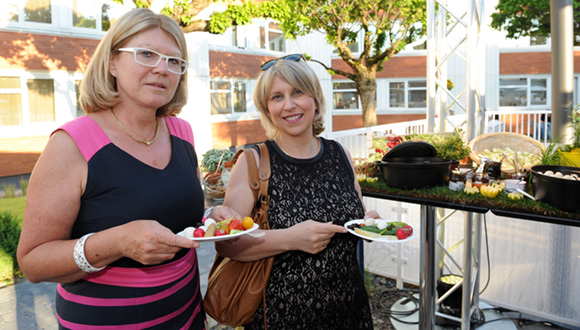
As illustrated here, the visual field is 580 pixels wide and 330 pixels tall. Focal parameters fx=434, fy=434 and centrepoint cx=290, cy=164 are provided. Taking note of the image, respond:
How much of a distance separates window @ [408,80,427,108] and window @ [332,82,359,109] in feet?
9.28

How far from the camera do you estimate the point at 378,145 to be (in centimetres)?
399

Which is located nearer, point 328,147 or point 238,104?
point 328,147

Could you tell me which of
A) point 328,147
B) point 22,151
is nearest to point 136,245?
point 328,147

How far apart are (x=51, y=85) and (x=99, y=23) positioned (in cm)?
282

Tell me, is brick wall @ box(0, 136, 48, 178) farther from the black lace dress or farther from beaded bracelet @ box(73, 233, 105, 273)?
beaded bracelet @ box(73, 233, 105, 273)

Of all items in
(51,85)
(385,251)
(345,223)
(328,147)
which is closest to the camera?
(345,223)

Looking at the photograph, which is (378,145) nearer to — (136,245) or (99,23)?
(136,245)

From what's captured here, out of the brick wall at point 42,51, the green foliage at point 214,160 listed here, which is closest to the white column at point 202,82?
the brick wall at point 42,51

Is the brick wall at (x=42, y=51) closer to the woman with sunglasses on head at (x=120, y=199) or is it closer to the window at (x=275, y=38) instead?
the window at (x=275, y=38)

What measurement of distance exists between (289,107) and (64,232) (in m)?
1.04

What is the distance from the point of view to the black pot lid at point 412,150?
285 centimetres

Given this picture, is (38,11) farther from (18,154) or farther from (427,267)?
(427,267)

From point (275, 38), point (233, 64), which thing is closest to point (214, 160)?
point (233, 64)

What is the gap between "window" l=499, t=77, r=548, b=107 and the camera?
21.5 meters
